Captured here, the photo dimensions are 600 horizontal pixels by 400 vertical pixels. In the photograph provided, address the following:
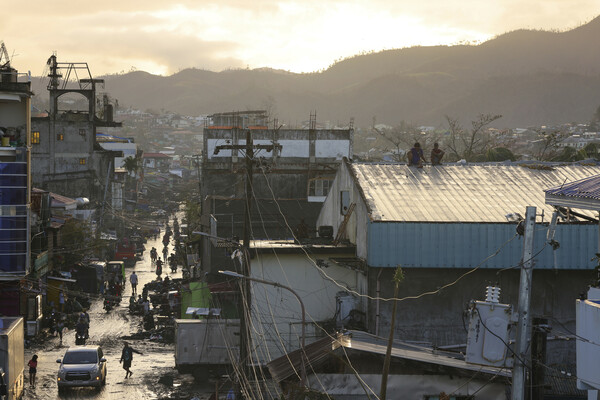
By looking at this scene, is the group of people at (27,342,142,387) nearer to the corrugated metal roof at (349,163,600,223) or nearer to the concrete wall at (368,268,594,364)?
the concrete wall at (368,268,594,364)

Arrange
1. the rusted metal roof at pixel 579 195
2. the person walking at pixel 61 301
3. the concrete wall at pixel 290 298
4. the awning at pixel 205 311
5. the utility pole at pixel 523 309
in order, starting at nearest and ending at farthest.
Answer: the utility pole at pixel 523 309 < the rusted metal roof at pixel 579 195 < the concrete wall at pixel 290 298 < the awning at pixel 205 311 < the person walking at pixel 61 301

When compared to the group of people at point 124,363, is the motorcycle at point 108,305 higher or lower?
lower

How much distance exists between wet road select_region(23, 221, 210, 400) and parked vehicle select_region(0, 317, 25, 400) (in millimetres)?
1940

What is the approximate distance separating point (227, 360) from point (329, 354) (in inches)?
405

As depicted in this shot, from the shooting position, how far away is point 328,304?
28.9 m

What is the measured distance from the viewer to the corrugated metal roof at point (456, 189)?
90.3ft

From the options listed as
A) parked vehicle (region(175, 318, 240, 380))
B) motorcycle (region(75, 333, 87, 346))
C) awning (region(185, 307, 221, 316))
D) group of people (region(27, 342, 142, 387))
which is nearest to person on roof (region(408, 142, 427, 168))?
parked vehicle (region(175, 318, 240, 380))

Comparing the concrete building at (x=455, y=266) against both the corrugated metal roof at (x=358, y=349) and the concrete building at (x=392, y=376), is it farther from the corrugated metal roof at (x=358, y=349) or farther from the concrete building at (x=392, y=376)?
the concrete building at (x=392, y=376)

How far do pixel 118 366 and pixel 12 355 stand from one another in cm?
887

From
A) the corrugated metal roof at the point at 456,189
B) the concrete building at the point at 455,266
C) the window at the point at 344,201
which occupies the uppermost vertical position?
the corrugated metal roof at the point at 456,189

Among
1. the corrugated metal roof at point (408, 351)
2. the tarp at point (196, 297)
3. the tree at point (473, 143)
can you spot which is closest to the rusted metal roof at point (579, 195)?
the corrugated metal roof at point (408, 351)

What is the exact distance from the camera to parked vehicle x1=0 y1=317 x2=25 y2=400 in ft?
79.0

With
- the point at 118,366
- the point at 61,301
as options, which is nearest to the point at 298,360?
the point at 118,366

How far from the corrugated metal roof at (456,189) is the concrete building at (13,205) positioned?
51.8 feet
